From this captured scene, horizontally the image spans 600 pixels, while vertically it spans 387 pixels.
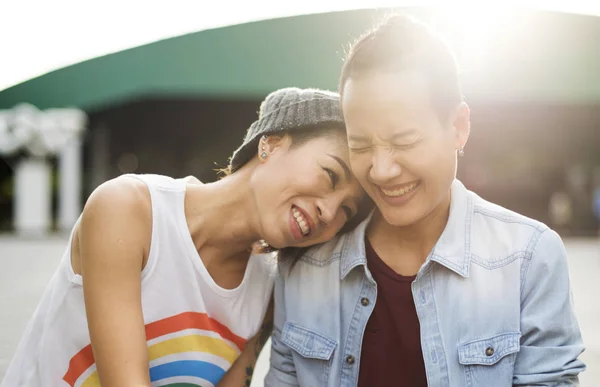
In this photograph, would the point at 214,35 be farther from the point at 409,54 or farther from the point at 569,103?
the point at 409,54

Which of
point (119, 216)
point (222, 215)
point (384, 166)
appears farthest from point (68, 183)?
point (384, 166)

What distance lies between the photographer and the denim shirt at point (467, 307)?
2.58 meters

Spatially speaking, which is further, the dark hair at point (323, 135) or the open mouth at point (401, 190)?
the dark hair at point (323, 135)

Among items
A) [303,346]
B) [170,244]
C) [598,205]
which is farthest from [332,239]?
[598,205]

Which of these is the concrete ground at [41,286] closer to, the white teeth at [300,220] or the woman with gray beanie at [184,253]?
the woman with gray beanie at [184,253]

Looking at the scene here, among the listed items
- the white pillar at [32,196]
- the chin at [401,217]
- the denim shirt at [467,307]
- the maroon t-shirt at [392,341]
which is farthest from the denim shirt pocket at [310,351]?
the white pillar at [32,196]

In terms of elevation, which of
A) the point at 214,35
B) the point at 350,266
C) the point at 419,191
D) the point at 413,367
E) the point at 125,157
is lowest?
the point at 413,367

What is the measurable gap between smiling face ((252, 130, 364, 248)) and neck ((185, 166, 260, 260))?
82 mm

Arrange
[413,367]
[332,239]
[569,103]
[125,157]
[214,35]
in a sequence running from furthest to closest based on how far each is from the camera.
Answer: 1. [125,157]
2. [569,103]
3. [214,35]
4. [332,239]
5. [413,367]

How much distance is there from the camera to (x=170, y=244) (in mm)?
2814

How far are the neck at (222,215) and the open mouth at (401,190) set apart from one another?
1.72ft

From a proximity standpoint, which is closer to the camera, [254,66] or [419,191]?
[419,191]

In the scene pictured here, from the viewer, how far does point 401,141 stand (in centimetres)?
249

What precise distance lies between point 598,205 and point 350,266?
16.3 metres
